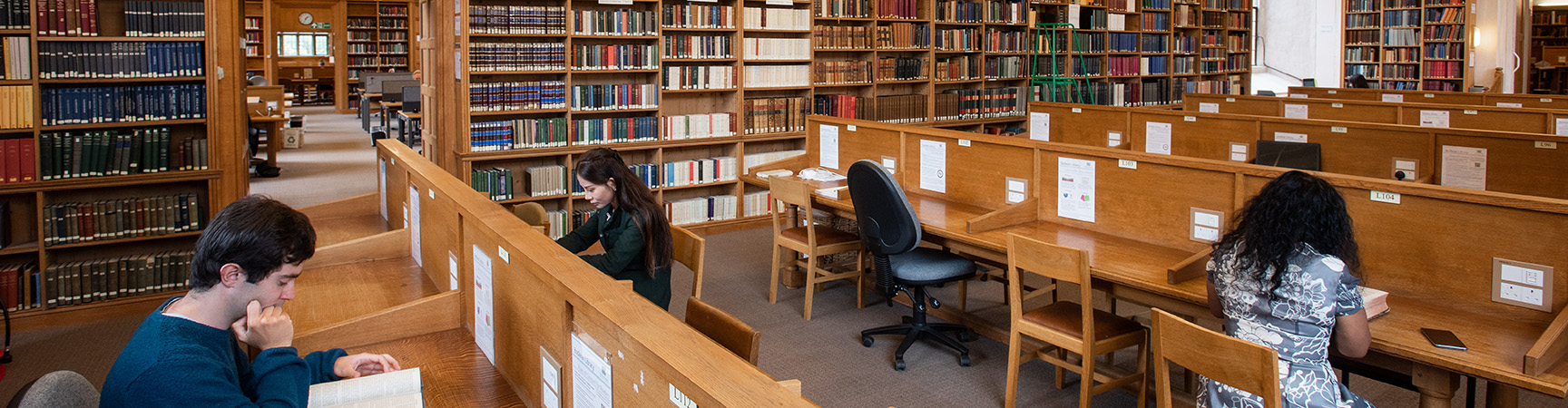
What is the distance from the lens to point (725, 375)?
1.33 meters

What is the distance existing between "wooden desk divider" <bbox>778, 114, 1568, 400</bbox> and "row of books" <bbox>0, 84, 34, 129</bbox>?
4.03 metres

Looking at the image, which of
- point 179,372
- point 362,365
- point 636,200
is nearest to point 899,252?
point 636,200

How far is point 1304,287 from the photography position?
2504 millimetres

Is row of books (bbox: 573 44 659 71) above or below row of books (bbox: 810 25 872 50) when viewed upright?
below

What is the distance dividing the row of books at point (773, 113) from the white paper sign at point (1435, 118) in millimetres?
4052

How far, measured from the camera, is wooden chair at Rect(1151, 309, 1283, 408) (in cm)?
233

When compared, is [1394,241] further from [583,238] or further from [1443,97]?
[1443,97]

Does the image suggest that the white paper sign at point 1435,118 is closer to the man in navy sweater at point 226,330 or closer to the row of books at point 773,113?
the row of books at point 773,113

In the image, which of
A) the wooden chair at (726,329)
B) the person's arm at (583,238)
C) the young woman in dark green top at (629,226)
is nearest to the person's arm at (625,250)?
the young woman in dark green top at (629,226)

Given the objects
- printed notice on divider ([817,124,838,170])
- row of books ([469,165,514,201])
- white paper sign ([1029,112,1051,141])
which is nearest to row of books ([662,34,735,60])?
row of books ([469,165,514,201])

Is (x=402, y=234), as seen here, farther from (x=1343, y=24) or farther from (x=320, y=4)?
(x=320, y=4)

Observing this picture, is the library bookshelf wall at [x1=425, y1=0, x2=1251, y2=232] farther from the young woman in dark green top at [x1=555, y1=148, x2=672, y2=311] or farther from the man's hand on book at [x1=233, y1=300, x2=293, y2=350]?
the man's hand on book at [x1=233, y1=300, x2=293, y2=350]

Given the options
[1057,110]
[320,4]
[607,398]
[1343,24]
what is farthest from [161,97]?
[320,4]

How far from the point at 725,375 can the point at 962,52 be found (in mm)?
7816
